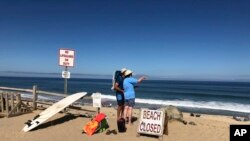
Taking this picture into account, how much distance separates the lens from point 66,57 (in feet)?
41.1

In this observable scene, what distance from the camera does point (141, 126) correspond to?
988 cm

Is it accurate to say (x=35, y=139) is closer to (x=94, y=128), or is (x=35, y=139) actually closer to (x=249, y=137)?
(x=94, y=128)

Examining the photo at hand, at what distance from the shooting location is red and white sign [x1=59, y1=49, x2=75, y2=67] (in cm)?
1245

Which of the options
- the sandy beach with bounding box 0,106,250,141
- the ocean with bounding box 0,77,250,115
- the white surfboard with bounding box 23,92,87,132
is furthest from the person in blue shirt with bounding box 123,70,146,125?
the ocean with bounding box 0,77,250,115

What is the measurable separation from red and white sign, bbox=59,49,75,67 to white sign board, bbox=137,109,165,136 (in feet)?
13.4

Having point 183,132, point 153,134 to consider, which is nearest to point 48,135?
point 153,134

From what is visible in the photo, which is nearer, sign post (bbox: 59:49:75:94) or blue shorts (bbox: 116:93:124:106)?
blue shorts (bbox: 116:93:124:106)

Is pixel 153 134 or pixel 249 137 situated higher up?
pixel 249 137

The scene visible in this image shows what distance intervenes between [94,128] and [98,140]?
31.6 inches

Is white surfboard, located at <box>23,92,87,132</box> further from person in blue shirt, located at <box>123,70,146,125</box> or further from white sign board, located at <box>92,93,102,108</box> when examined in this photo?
person in blue shirt, located at <box>123,70,146,125</box>

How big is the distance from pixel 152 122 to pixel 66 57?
4.63m

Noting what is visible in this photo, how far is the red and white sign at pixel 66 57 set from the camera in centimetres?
1245

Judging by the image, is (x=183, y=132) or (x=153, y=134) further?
(x=183, y=132)

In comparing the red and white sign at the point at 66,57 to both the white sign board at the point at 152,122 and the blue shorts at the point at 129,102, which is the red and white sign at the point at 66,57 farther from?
the white sign board at the point at 152,122
